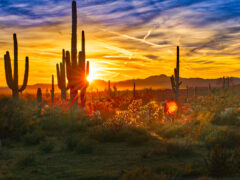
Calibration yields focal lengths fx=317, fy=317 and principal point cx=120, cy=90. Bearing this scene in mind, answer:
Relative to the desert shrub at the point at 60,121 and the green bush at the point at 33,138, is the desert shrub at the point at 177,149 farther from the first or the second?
the desert shrub at the point at 60,121

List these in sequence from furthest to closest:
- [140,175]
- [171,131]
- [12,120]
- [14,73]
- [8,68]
→ [14,73], [8,68], [171,131], [12,120], [140,175]

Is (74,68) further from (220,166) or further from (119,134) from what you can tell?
(220,166)

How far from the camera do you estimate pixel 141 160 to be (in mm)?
10086

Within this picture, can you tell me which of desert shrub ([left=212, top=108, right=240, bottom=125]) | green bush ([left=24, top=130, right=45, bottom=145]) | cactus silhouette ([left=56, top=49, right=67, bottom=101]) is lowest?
green bush ([left=24, top=130, right=45, bottom=145])

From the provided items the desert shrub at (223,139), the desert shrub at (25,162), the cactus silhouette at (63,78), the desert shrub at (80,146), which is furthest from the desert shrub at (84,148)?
the cactus silhouette at (63,78)

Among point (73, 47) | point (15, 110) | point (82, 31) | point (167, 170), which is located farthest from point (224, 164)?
point (82, 31)

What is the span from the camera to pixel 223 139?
488 inches

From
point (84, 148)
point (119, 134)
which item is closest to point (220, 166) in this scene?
point (84, 148)

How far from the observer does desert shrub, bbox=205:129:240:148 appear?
12273 millimetres

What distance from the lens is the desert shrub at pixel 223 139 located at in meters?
12.3

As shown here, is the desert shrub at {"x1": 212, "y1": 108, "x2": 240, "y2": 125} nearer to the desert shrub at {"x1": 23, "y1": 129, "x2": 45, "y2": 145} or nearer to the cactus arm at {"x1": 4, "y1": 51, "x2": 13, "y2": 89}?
the desert shrub at {"x1": 23, "y1": 129, "x2": 45, "y2": 145}

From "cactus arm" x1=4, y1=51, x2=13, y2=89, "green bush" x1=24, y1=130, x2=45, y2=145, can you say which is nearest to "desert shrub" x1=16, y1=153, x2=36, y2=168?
"green bush" x1=24, y1=130, x2=45, y2=145

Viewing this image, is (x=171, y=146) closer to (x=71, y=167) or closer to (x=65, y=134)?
(x=71, y=167)

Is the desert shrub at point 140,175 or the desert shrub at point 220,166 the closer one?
the desert shrub at point 140,175
